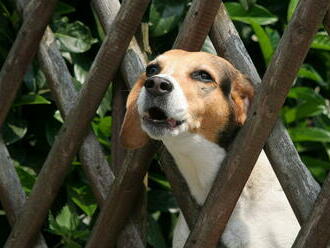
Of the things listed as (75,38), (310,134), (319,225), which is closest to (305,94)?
(310,134)

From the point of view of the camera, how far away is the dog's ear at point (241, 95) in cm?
236

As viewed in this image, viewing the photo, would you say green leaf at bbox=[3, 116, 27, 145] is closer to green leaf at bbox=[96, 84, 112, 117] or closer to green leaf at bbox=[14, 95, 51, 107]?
green leaf at bbox=[14, 95, 51, 107]

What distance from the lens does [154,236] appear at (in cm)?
311

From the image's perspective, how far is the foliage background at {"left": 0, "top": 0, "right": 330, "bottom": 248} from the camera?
9.96ft

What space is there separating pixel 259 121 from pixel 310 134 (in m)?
1.13

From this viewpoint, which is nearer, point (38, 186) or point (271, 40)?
point (38, 186)

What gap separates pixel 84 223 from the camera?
3209mm

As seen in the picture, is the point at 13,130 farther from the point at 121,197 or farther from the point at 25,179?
the point at 121,197

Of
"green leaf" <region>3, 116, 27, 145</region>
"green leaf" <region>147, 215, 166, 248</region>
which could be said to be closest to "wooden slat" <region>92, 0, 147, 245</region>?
"green leaf" <region>147, 215, 166, 248</region>

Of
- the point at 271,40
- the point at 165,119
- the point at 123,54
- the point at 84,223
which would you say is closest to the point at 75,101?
the point at 123,54

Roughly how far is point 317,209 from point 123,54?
2.98 ft

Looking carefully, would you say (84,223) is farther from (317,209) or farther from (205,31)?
(317,209)

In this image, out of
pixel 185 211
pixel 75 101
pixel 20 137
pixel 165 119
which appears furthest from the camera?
pixel 20 137

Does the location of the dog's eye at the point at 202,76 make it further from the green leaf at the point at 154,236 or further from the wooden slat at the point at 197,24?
→ the green leaf at the point at 154,236
